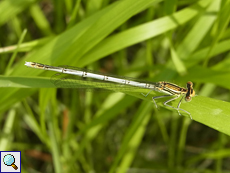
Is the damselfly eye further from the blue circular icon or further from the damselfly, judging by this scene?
the blue circular icon

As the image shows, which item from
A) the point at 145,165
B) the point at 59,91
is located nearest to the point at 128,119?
the point at 145,165

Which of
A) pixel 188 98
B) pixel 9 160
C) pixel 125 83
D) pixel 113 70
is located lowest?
pixel 9 160

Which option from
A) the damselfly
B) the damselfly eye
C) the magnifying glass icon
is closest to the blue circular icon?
the magnifying glass icon

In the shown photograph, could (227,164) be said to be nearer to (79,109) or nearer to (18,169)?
(79,109)

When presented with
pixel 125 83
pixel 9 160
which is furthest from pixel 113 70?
pixel 9 160

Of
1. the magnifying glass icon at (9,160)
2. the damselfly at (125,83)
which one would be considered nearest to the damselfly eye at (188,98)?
the damselfly at (125,83)

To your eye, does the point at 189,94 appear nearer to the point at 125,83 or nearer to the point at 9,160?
the point at 125,83
